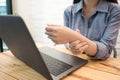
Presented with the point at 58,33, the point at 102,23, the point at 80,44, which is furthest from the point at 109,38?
the point at 58,33

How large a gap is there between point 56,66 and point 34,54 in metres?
0.19

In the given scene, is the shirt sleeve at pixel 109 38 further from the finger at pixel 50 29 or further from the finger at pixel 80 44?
the finger at pixel 50 29

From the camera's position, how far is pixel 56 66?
0.69 metres

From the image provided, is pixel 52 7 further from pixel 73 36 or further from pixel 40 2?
pixel 73 36

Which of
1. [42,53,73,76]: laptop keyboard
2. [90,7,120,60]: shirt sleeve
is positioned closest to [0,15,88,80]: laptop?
[42,53,73,76]: laptop keyboard

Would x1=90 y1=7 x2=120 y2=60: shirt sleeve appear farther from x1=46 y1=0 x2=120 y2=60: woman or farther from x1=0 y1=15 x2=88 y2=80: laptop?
x1=0 y1=15 x2=88 y2=80: laptop

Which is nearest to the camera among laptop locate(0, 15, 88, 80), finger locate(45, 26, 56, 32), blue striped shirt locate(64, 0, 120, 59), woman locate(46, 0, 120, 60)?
laptop locate(0, 15, 88, 80)

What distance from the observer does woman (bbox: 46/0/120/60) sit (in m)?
0.79

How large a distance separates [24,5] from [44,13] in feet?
1.06

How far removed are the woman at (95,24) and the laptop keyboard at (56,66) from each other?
0.08 m

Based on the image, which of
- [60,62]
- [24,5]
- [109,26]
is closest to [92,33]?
[109,26]

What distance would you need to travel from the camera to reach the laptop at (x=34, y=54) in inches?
19.5

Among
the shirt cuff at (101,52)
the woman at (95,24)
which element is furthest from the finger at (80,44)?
the shirt cuff at (101,52)

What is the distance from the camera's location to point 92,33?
108 centimetres
